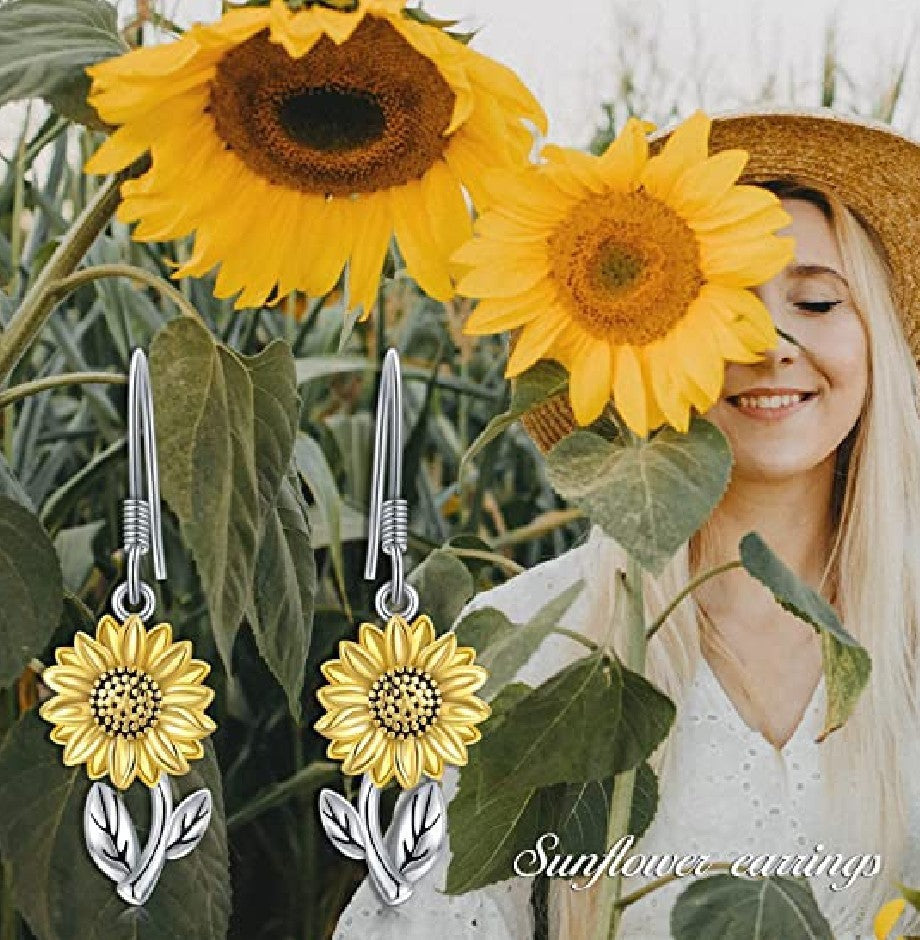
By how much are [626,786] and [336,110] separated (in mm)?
231

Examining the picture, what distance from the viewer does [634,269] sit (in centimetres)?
51

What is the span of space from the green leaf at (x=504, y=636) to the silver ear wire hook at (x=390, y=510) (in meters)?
0.03

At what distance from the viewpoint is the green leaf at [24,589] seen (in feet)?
1.71

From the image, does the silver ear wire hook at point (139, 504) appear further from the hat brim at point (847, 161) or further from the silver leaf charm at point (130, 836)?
the hat brim at point (847, 161)

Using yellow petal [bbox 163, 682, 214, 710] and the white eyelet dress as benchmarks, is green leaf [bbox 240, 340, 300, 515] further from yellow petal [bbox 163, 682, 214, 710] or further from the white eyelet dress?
the white eyelet dress

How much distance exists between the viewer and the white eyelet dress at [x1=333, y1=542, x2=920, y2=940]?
28.3 inches

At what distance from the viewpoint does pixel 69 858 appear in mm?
572

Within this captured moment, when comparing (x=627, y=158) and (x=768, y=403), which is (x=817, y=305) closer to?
(x=768, y=403)

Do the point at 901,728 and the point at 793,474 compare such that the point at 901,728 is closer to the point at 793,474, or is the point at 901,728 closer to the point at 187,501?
the point at 793,474

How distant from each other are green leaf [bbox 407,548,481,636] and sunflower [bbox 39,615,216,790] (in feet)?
0.34

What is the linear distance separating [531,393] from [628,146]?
0.08m

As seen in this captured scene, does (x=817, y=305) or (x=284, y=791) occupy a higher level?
(x=817, y=305)

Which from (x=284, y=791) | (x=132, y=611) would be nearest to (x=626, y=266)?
(x=132, y=611)

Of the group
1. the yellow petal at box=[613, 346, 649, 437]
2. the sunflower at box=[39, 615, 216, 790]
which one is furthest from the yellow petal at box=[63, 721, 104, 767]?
the yellow petal at box=[613, 346, 649, 437]
